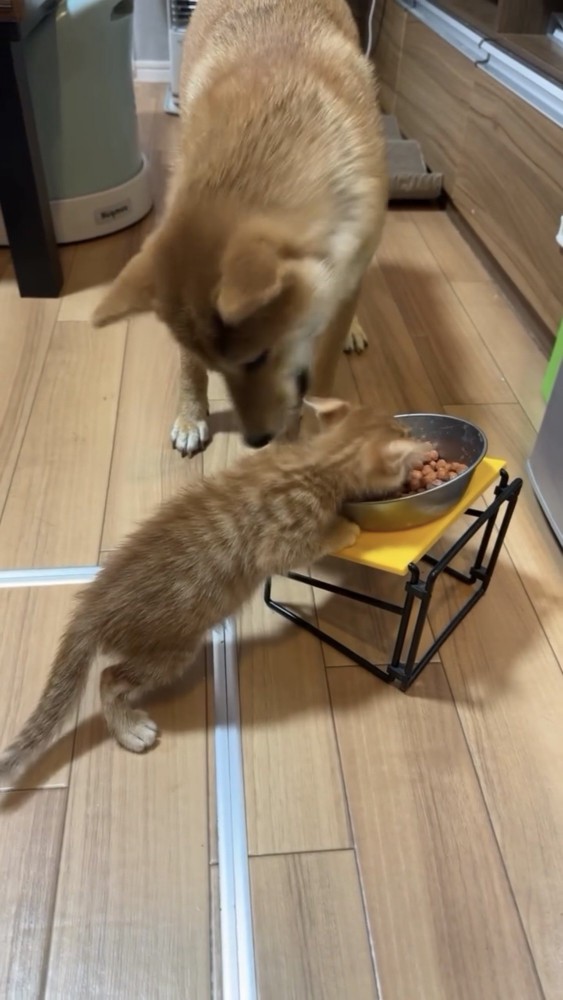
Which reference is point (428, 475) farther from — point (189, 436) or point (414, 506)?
point (189, 436)

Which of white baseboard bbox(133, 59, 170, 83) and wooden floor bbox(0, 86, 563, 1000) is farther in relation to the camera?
white baseboard bbox(133, 59, 170, 83)

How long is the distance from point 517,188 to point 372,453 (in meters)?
1.36

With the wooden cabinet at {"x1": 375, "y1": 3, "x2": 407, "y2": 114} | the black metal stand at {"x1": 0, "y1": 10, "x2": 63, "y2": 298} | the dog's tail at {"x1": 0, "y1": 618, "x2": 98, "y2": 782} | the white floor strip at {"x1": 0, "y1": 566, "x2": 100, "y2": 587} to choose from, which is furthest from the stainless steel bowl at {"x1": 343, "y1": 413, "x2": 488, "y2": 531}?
the wooden cabinet at {"x1": 375, "y1": 3, "x2": 407, "y2": 114}

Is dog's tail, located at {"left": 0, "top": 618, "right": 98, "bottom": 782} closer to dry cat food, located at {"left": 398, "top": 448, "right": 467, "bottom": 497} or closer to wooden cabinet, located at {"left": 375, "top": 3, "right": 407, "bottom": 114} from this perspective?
dry cat food, located at {"left": 398, "top": 448, "right": 467, "bottom": 497}

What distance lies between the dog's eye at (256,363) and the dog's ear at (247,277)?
18 cm

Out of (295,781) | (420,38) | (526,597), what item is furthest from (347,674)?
(420,38)

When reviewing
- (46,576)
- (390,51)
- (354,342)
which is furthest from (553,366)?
(390,51)

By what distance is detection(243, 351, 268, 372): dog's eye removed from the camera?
1.26 m

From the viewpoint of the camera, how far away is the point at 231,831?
41.1 inches

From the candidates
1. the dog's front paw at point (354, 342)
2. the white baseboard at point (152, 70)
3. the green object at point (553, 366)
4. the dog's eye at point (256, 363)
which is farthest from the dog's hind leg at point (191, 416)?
the white baseboard at point (152, 70)

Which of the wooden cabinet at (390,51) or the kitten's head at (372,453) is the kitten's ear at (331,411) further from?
the wooden cabinet at (390,51)

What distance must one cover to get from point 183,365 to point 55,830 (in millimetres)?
990

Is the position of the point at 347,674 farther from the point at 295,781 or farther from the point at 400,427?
the point at 400,427

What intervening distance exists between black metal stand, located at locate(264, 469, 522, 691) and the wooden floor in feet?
0.08
